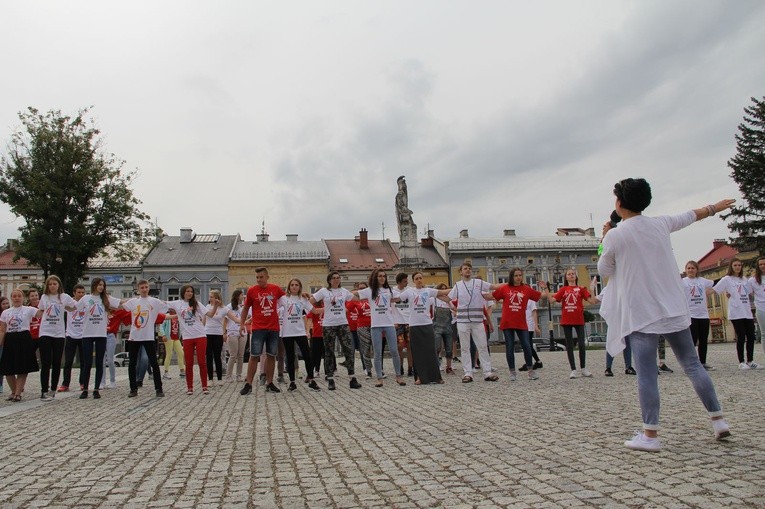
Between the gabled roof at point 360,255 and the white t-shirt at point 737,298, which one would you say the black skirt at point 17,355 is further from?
the gabled roof at point 360,255

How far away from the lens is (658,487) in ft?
12.5

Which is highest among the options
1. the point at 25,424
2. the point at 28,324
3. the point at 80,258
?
the point at 80,258

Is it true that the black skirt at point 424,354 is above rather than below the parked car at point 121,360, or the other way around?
above

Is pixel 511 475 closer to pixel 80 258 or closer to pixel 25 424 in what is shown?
pixel 25 424

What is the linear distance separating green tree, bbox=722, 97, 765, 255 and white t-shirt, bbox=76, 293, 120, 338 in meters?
40.5

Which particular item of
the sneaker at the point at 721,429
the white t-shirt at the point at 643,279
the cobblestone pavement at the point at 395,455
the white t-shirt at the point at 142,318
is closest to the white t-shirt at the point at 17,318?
the white t-shirt at the point at 142,318

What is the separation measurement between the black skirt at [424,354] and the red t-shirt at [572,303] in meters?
2.50

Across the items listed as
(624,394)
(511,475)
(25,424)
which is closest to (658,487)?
(511,475)

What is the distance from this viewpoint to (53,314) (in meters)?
12.0

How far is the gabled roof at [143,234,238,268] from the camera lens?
61.9 meters

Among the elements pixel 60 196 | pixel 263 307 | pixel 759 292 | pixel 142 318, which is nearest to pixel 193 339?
pixel 142 318

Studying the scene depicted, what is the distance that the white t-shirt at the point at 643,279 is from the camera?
5.11 metres

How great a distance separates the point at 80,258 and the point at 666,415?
38734 millimetres

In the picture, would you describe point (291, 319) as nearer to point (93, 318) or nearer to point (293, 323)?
point (293, 323)
